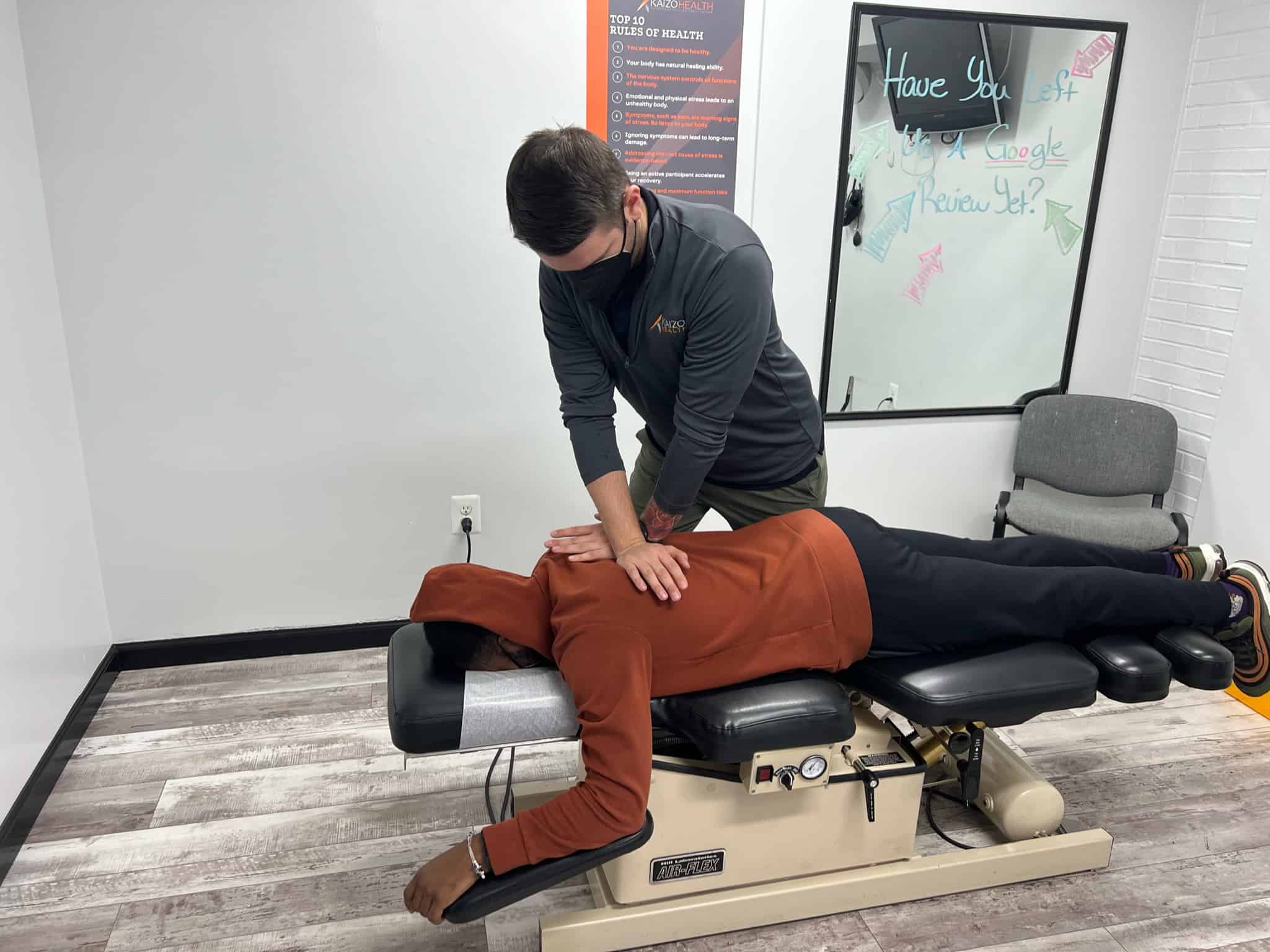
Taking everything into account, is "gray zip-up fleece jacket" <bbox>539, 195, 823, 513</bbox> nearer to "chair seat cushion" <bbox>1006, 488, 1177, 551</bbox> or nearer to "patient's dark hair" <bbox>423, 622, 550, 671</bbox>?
"patient's dark hair" <bbox>423, 622, 550, 671</bbox>

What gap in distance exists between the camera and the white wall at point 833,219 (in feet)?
7.87

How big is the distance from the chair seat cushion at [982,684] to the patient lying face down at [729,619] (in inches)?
1.8

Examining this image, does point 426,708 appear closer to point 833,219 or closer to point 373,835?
point 373,835

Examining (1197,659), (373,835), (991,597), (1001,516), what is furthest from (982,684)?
(1001,516)

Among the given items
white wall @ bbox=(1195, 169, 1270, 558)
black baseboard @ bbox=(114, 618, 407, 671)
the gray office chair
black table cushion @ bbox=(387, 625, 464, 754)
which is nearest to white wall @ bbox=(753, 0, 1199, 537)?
the gray office chair

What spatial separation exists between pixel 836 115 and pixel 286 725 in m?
2.12

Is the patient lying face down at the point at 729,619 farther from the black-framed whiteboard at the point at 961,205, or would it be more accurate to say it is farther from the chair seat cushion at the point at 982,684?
the black-framed whiteboard at the point at 961,205

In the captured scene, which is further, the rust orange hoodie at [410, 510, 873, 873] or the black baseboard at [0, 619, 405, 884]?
the black baseboard at [0, 619, 405, 884]

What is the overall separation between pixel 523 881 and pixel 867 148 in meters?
2.07

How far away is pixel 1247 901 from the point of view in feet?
5.50

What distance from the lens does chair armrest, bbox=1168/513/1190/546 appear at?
253 centimetres

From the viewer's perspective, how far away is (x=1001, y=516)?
269cm

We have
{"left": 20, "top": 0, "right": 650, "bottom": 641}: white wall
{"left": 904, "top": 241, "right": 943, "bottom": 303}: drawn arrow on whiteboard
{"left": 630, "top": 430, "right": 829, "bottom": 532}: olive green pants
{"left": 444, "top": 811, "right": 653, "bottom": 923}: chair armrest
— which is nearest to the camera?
{"left": 444, "top": 811, "right": 653, "bottom": 923}: chair armrest

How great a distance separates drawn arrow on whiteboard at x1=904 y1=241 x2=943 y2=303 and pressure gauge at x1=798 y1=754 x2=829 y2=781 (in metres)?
1.57
